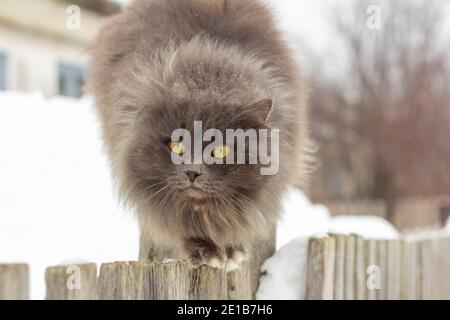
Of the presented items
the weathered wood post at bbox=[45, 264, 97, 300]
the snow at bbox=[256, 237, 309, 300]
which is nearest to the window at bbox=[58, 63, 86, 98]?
the snow at bbox=[256, 237, 309, 300]

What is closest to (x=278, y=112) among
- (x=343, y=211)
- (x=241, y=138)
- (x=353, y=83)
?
(x=241, y=138)

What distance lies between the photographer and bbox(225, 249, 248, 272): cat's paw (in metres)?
3.24

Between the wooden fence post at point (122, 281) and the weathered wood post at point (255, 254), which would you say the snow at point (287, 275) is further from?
the wooden fence post at point (122, 281)

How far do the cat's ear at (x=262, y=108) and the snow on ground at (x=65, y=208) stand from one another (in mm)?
701

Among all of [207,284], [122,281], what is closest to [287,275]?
[207,284]

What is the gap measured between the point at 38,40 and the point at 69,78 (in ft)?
3.75

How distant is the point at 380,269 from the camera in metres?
4.22

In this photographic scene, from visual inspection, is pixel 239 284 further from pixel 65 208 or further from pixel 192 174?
pixel 65 208

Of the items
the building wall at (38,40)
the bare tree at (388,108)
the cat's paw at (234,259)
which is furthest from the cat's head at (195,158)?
the bare tree at (388,108)

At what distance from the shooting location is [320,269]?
11.8 ft

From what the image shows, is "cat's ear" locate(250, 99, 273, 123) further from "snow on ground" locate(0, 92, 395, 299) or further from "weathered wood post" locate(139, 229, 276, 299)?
"weathered wood post" locate(139, 229, 276, 299)

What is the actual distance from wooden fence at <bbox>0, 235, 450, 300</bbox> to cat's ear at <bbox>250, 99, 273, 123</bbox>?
758mm

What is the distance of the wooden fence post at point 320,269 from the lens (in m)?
3.60

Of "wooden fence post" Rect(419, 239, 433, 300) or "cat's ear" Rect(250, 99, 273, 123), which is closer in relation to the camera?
"cat's ear" Rect(250, 99, 273, 123)
